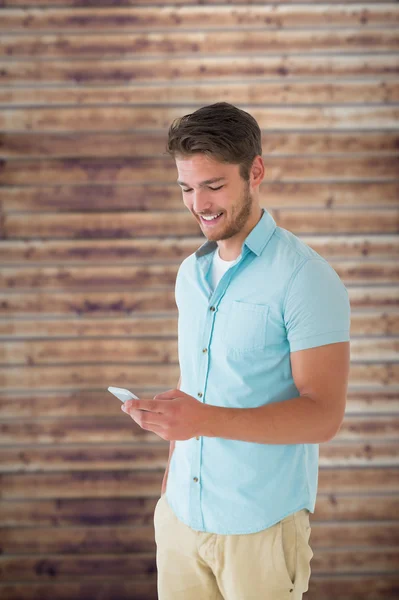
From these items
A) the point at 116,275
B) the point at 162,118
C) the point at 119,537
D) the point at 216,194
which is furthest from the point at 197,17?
the point at 119,537

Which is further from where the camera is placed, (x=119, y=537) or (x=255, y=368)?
(x=119, y=537)

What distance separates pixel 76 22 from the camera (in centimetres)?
310

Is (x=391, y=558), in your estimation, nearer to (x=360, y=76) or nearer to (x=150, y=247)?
(x=150, y=247)

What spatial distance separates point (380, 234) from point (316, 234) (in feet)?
1.06

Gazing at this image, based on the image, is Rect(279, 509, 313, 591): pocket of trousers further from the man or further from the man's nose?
the man's nose

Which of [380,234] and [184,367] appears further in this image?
[380,234]

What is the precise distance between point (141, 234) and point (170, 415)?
1.83 meters

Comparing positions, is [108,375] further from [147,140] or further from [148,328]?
[147,140]

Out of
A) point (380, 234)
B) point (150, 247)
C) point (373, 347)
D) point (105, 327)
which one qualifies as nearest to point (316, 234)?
point (380, 234)

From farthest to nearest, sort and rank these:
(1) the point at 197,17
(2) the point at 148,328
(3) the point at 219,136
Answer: (2) the point at 148,328, (1) the point at 197,17, (3) the point at 219,136

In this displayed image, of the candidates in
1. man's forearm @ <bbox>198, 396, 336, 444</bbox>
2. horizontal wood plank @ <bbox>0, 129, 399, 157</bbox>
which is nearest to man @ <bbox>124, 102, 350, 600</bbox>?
man's forearm @ <bbox>198, 396, 336, 444</bbox>

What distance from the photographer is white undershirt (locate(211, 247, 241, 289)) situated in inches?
72.2

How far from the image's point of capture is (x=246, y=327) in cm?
163

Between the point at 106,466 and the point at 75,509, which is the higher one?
the point at 106,466
